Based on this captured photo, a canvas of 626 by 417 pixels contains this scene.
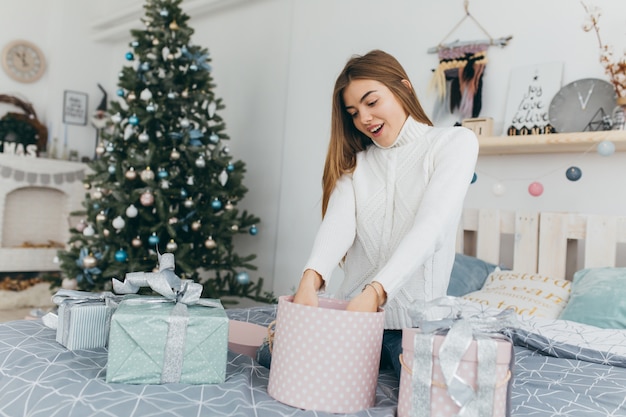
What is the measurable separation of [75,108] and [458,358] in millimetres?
5000

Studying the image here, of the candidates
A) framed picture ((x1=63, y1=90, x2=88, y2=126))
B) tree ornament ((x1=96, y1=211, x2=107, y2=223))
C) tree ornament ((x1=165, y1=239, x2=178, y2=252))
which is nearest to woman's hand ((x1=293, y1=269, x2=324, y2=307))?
tree ornament ((x1=165, y1=239, x2=178, y2=252))

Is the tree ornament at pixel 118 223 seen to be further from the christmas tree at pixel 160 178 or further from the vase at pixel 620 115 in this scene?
the vase at pixel 620 115

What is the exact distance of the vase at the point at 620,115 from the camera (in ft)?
7.08

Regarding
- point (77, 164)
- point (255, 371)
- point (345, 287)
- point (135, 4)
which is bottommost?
point (255, 371)

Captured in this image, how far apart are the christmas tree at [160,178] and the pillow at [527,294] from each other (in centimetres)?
161

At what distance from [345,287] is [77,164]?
4.15m

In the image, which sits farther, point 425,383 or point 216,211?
point 216,211

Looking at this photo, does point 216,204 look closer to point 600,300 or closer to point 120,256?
point 120,256

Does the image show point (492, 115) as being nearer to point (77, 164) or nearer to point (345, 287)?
point (345, 287)

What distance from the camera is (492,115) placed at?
2689 mm

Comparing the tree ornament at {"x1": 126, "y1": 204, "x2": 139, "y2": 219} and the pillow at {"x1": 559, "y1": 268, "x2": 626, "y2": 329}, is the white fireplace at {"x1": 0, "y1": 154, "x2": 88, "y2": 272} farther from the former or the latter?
the pillow at {"x1": 559, "y1": 268, "x2": 626, "y2": 329}

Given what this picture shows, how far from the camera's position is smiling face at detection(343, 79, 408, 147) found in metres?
1.34

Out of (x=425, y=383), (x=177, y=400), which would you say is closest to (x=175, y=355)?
(x=177, y=400)

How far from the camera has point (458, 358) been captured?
87 centimetres
